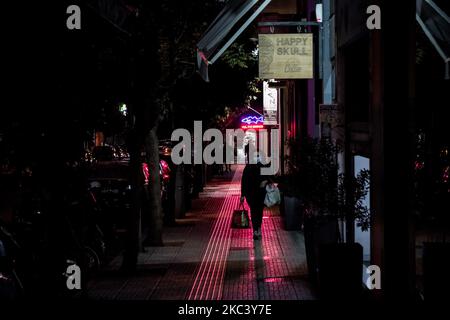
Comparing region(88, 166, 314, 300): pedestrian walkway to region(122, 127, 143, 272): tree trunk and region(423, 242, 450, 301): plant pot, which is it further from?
region(423, 242, 450, 301): plant pot

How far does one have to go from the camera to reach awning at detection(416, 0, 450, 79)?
37.3 ft

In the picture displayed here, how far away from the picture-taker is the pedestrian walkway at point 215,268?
11.8m

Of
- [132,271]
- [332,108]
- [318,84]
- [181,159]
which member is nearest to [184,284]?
Answer: [132,271]

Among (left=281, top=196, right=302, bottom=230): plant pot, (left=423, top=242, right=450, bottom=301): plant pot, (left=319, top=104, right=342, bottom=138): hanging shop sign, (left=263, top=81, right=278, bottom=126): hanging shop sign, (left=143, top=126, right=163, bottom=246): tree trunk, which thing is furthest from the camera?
(left=263, top=81, right=278, bottom=126): hanging shop sign

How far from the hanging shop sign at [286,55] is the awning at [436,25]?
4.32 metres

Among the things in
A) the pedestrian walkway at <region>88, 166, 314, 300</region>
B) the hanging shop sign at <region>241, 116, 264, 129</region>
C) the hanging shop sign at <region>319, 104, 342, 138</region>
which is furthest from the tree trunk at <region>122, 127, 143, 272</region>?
the hanging shop sign at <region>241, 116, 264, 129</region>

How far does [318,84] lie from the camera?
19422 millimetres

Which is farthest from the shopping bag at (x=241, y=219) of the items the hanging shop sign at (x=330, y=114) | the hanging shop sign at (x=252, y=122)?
the hanging shop sign at (x=252, y=122)

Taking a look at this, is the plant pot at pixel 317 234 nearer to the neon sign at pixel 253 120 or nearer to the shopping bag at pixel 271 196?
the shopping bag at pixel 271 196

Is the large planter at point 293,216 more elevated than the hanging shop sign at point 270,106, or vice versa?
the hanging shop sign at point 270,106

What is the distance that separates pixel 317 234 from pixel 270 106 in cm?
2422

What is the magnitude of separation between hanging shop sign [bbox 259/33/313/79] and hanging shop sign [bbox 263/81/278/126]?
60.1 feet

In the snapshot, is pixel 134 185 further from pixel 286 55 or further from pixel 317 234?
pixel 286 55

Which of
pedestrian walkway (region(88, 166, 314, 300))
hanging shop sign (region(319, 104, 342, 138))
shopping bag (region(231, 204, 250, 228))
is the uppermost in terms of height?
hanging shop sign (region(319, 104, 342, 138))
